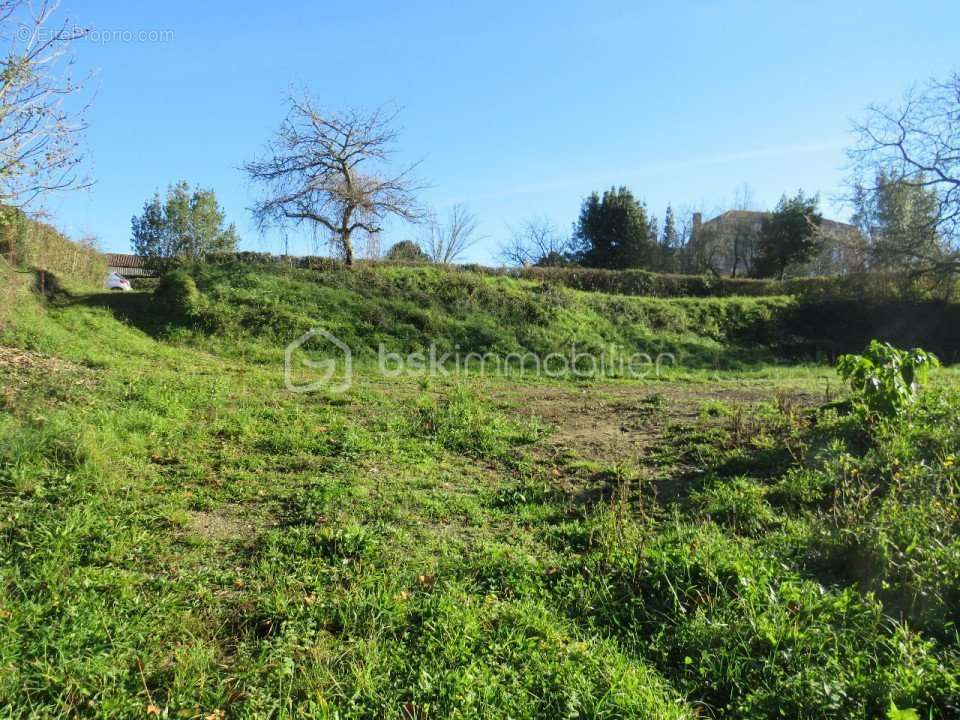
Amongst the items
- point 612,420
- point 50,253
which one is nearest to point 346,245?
point 50,253

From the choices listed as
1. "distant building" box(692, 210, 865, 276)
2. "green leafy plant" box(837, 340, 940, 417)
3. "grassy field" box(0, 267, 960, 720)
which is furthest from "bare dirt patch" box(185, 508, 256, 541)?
"distant building" box(692, 210, 865, 276)

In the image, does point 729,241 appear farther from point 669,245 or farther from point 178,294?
point 178,294

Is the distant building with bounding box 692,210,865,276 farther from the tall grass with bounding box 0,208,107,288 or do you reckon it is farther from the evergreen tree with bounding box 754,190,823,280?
the tall grass with bounding box 0,208,107,288

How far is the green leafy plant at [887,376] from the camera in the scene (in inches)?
211

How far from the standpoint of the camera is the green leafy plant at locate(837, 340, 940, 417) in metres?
5.35

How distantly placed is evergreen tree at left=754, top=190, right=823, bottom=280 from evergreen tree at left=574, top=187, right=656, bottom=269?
6.09m

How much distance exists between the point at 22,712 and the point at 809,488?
503cm

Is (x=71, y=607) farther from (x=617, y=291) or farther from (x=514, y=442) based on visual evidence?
(x=617, y=291)

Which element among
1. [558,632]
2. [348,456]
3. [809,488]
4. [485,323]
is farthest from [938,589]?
[485,323]

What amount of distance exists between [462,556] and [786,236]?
31.4 meters

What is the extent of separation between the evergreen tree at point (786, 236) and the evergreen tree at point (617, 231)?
6090 millimetres

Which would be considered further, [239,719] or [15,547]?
[15,547]

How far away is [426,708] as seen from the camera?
2.40 meters

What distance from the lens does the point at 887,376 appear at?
5391mm
